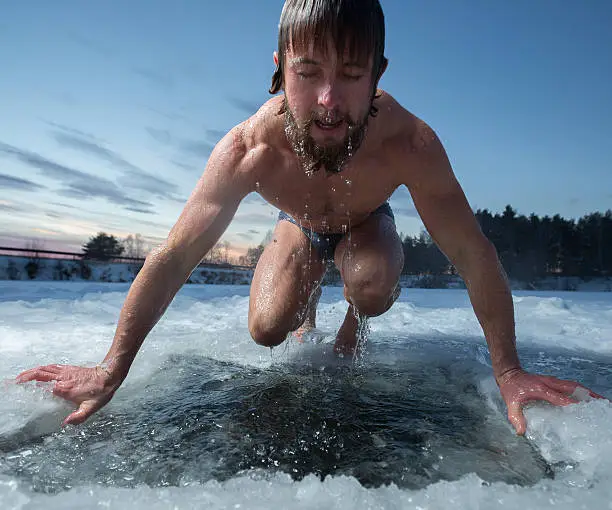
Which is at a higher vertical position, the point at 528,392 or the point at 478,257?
the point at 478,257

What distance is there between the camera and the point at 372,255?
7.97ft

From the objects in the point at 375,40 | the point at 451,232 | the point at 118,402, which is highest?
the point at 375,40

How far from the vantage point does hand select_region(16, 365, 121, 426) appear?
1.52 meters

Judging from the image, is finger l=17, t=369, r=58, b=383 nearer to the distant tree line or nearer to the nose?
the nose

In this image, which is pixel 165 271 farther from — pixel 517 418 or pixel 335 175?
pixel 517 418

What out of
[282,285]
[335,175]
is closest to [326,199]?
[335,175]

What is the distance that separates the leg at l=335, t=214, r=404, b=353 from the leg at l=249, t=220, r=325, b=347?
213 mm

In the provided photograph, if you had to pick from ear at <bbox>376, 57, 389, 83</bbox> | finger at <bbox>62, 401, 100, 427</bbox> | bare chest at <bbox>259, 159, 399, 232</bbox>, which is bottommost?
finger at <bbox>62, 401, 100, 427</bbox>

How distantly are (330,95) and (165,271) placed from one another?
949mm

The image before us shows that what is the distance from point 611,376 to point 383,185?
1.70m

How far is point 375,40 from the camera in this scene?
1.60 meters

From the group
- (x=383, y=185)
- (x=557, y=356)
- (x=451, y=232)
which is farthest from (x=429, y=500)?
(x=557, y=356)

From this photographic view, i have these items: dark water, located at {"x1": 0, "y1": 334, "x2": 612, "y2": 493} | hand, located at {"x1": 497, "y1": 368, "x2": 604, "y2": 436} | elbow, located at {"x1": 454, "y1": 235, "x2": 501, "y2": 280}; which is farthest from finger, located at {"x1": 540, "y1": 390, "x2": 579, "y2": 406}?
elbow, located at {"x1": 454, "y1": 235, "x2": 501, "y2": 280}

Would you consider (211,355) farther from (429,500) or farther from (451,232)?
(429,500)
